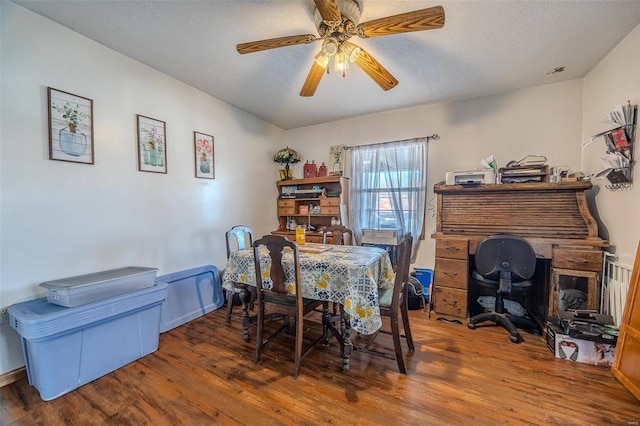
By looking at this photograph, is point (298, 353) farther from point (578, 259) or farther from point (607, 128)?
point (607, 128)

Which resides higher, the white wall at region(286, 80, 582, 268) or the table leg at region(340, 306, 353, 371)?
the white wall at region(286, 80, 582, 268)

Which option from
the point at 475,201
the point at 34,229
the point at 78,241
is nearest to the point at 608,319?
the point at 475,201

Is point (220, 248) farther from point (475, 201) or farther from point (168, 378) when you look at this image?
point (475, 201)

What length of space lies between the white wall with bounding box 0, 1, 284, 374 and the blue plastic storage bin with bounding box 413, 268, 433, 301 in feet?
8.58

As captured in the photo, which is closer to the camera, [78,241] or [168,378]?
[168,378]

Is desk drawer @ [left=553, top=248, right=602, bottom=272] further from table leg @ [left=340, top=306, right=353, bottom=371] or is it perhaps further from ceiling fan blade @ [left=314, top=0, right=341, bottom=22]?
ceiling fan blade @ [left=314, top=0, right=341, bottom=22]

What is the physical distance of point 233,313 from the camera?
2.92m

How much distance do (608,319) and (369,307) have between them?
1.95 metres

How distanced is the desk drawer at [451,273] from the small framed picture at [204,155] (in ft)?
9.37

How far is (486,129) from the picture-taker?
10.3 feet

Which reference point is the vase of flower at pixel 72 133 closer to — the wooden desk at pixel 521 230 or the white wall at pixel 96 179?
the white wall at pixel 96 179

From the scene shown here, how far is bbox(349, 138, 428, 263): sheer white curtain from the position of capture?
11.4 feet

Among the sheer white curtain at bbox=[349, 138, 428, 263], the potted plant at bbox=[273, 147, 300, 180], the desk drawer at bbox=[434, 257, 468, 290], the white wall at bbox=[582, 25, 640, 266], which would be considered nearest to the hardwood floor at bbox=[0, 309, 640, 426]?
the desk drawer at bbox=[434, 257, 468, 290]

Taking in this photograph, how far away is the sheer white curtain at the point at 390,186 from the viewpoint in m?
3.49
